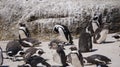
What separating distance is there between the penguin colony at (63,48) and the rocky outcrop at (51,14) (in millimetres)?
297

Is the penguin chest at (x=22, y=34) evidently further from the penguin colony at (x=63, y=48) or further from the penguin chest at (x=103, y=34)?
the penguin chest at (x=103, y=34)

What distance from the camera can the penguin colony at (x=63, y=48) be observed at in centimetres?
997

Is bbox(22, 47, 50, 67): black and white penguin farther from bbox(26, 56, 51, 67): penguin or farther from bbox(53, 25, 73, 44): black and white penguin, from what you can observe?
bbox(53, 25, 73, 44): black and white penguin

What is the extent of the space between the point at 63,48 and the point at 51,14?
2583mm

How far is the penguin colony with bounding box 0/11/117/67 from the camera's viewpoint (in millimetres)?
9969

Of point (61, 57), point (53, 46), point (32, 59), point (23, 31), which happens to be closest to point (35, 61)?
point (32, 59)

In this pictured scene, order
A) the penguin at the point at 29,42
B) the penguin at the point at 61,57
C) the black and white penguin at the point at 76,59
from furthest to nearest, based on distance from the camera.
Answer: the penguin at the point at 29,42
the penguin at the point at 61,57
the black and white penguin at the point at 76,59

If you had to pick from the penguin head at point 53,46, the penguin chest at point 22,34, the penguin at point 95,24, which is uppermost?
the penguin at point 95,24

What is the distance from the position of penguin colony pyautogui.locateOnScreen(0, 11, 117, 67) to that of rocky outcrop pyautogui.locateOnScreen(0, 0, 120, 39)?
0.98 ft

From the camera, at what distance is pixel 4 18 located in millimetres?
14664

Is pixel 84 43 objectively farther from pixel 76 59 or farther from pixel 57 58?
pixel 76 59

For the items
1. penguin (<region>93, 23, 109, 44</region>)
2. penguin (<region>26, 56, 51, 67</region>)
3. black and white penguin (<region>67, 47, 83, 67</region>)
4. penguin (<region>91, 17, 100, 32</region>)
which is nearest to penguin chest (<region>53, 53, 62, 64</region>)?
penguin (<region>26, 56, 51, 67</region>)

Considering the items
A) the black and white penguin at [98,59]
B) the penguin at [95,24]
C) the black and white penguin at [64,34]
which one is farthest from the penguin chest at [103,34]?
the black and white penguin at [98,59]

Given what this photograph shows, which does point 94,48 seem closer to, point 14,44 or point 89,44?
point 89,44
